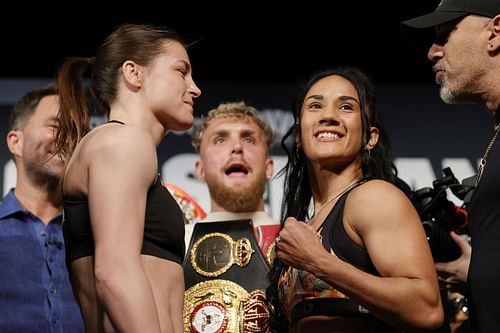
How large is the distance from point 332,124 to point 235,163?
107cm

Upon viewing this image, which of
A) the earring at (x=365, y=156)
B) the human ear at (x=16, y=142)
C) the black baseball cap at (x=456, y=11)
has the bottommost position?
the earring at (x=365, y=156)

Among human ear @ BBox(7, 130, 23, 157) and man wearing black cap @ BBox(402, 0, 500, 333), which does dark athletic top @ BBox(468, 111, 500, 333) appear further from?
human ear @ BBox(7, 130, 23, 157)

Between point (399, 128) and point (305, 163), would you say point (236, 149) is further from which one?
point (399, 128)

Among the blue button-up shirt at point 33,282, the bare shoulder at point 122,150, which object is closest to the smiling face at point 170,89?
the bare shoulder at point 122,150

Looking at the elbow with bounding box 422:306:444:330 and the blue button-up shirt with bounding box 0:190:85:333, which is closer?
the elbow with bounding box 422:306:444:330

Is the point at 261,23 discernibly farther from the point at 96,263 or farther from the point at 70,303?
the point at 96,263

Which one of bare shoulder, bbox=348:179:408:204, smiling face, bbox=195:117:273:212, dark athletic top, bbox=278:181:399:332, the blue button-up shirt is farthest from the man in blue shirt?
bare shoulder, bbox=348:179:408:204

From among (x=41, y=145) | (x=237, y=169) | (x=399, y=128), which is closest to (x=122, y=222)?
(x=41, y=145)

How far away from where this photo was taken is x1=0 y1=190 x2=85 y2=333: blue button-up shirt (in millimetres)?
2879

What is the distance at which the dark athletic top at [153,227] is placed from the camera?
6.32 feet

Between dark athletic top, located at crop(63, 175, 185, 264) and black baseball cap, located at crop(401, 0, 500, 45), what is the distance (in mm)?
861

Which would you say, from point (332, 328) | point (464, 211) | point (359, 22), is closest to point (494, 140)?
point (332, 328)

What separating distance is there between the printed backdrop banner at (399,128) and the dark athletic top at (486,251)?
2253 mm

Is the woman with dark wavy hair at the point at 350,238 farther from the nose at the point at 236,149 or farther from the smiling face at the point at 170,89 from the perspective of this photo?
the nose at the point at 236,149
